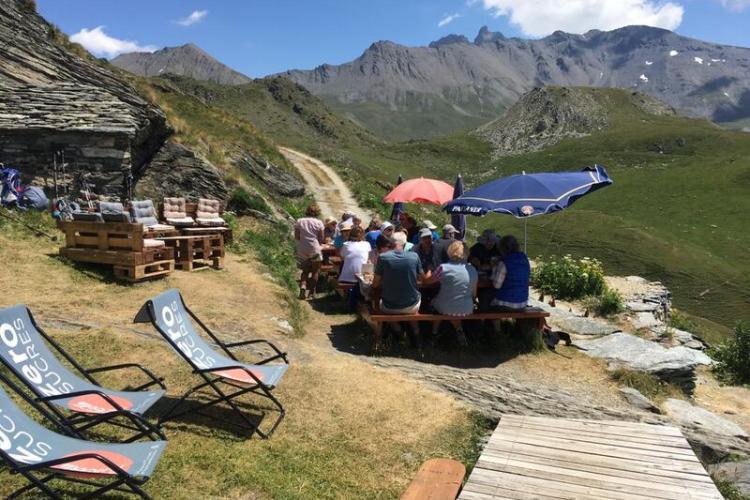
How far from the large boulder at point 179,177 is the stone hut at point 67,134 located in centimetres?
219

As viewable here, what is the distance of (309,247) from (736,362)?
9744mm

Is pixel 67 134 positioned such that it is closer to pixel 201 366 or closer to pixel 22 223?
pixel 22 223

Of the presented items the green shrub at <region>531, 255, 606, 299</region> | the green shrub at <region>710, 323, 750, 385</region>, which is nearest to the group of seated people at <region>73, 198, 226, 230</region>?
the green shrub at <region>531, 255, 606, 299</region>

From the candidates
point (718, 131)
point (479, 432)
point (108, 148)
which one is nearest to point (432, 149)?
point (718, 131)

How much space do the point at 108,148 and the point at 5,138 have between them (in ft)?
7.46

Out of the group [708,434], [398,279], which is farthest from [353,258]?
[708,434]

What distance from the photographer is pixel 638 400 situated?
26.1 feet

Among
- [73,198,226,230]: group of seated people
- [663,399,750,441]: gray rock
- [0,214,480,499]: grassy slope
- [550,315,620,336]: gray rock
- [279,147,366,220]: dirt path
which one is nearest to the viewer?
[0,214,480,499]: grassy slope

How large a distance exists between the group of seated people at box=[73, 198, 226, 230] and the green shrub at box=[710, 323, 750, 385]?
11.9 metres

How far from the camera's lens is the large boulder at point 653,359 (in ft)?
30.9

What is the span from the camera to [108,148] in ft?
47.5

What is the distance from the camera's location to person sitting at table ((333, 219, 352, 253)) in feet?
39.9

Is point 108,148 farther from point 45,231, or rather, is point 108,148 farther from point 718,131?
point 718,131

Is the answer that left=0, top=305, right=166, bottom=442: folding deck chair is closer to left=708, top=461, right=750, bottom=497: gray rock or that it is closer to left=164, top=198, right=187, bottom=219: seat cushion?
left=708, top=461, right=750, bottom=497: gray rock
